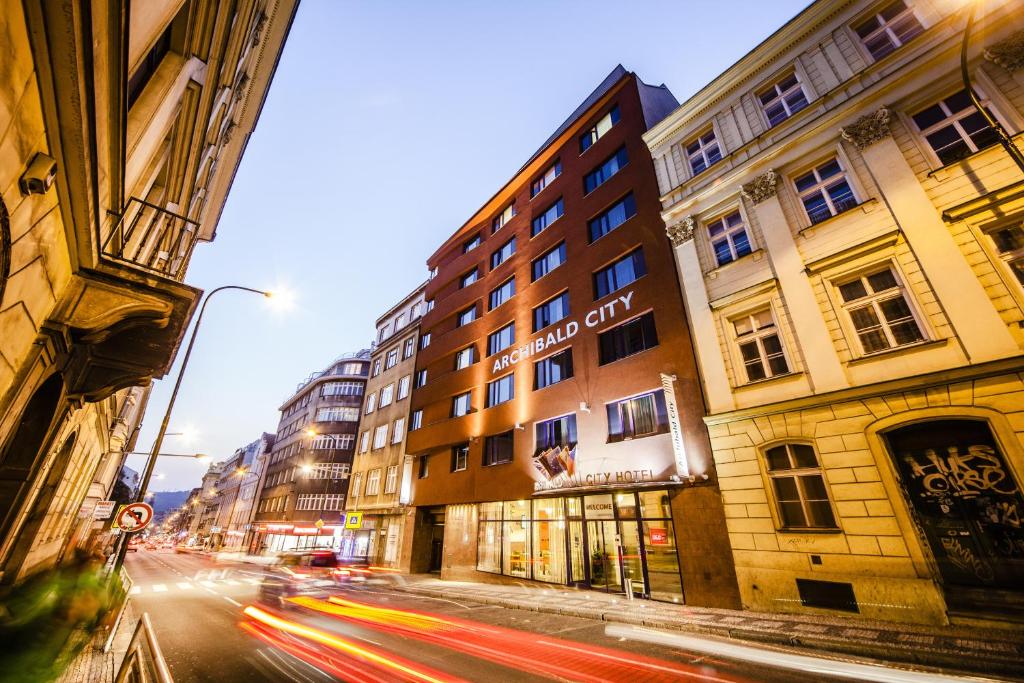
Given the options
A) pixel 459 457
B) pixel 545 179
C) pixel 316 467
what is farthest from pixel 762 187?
pixel 316 467

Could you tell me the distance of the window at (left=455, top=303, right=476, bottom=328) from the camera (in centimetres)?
2844

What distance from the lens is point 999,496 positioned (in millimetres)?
8391

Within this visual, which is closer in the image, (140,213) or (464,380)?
(140,213)

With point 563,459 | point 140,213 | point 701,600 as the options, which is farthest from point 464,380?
point 140,213

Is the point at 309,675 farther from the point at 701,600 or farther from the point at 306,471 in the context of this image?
the point at 306,471

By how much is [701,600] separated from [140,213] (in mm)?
16761

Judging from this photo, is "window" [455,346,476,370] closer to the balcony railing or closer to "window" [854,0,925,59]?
the balcony railing

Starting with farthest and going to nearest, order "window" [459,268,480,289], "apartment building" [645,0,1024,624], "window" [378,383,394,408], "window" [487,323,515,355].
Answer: "window" [378,383,394,408], "window" [459,268,480,289], "window" [487,323,515,355], "apartment building" [645,0,1024,624]

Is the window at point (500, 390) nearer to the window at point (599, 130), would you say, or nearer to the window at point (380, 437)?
the window at point (380, 437)

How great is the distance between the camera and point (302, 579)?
77.8ft

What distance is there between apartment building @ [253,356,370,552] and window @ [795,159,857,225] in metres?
40.4

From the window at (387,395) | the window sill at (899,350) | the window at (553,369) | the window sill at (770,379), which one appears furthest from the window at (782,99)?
the window at (387,395)

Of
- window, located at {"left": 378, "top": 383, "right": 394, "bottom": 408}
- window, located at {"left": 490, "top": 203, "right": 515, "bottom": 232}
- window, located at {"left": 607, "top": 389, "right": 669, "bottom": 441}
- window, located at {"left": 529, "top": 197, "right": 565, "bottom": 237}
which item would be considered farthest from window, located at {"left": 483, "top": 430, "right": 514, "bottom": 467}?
window, located at {"left": 490, "top": 203, "right": 515, "bottom": 232}

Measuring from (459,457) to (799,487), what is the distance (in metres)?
18.0
